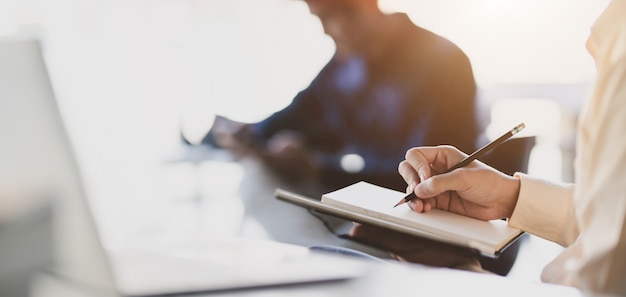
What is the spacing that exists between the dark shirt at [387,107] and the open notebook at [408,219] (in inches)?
1.9

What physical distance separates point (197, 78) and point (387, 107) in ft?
0.95

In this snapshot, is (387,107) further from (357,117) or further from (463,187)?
(463,187)

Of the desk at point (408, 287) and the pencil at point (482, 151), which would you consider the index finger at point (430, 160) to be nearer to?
the pencil at point (482, 151)

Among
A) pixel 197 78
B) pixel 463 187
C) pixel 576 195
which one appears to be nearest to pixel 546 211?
pixel 463 187

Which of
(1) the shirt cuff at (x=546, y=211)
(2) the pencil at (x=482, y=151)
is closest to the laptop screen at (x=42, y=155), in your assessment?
(2) the pencil at (x=482, y=151)

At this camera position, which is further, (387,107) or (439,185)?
(387,107)

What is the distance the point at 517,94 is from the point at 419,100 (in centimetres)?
13

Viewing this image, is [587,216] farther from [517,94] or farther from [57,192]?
[57,192]

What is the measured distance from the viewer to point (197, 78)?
0.73 m

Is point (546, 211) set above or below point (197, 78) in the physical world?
below

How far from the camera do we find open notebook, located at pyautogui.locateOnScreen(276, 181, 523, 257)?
0.50 m

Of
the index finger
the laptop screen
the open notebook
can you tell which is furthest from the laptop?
the index finger

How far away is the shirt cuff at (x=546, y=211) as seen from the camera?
0.57m

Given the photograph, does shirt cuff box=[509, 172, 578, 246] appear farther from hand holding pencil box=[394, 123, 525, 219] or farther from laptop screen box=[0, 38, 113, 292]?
laptop screen box=[0, 38, 113, 292]
